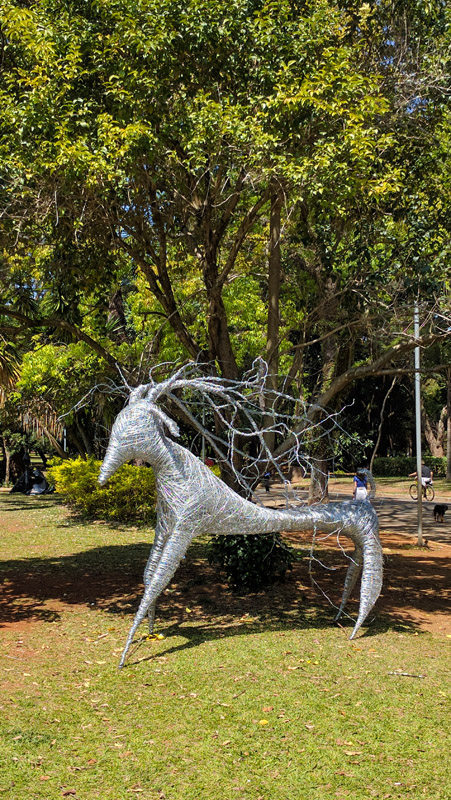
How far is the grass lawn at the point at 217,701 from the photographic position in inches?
183

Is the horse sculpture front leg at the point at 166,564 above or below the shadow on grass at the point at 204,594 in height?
above

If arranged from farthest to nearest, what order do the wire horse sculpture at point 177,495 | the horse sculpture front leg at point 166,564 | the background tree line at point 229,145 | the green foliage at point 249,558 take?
1. the green foliage at point 249,558
2. the background tree line at point 229,145
3. the horse sculpture front leg at point 166,564
4. the wire horse sculpture at point 177,495

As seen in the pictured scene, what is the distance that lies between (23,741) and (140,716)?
94 cm

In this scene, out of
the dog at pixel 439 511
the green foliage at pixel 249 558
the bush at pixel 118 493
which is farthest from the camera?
the dog at pixel 439 511

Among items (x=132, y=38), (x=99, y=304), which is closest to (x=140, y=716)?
(x=132, y=38)

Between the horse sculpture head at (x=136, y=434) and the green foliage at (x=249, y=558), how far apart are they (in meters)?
3.21

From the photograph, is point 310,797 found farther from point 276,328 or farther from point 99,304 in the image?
point 99,304

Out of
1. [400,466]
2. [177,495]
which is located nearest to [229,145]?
[177,495]

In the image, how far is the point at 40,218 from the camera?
939 centimetres

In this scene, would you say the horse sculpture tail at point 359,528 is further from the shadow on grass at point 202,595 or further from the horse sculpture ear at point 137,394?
the horse sculpture ear at point 137,394

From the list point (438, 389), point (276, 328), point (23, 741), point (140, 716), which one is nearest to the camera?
point (23, 741)

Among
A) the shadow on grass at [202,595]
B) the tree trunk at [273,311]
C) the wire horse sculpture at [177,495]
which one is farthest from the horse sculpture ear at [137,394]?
the tree trunk at [273,311]

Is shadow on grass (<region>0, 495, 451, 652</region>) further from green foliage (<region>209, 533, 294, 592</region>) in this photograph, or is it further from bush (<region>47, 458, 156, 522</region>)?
bush (<region>47, 458, 156, 522</region>)

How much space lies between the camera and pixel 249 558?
953 centimetres
